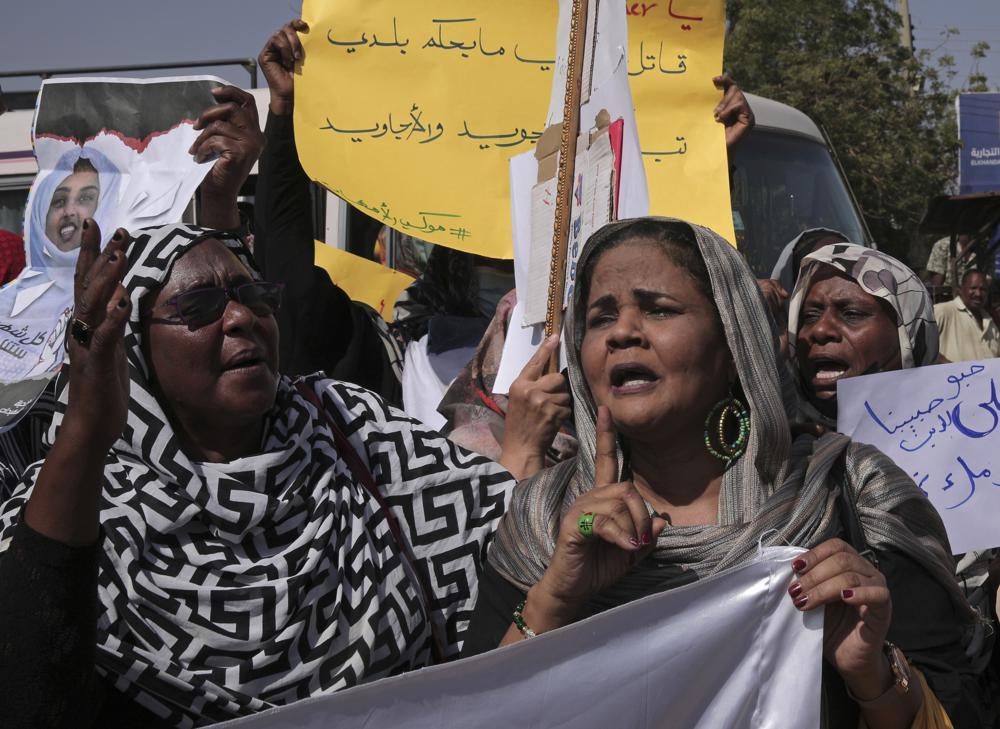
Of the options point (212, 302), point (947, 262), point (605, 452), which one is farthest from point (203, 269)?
point (947, 262)

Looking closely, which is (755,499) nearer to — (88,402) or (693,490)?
(693,490)

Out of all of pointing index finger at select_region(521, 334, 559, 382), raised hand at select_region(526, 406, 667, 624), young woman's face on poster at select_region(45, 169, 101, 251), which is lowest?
raised hand at select_region(526, 406, 667, 624)

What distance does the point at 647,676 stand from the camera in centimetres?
188

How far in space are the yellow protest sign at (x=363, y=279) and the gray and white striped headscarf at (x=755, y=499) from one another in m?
2.52

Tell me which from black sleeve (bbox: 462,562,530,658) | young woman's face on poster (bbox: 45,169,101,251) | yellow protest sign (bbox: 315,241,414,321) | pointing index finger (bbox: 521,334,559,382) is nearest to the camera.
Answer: black sleeve (bbox: 462,562,530,658)

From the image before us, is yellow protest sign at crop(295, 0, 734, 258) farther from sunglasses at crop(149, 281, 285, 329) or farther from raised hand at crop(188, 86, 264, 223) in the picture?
sunglasses at crop(149, 281, 285, 329)

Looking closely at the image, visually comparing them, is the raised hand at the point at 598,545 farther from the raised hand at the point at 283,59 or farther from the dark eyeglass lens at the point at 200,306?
the raised hand at the point at 283,59

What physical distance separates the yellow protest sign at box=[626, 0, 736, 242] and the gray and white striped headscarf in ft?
3.62

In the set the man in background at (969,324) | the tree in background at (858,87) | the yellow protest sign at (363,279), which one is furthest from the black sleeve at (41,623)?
the tree in background at (858,87)

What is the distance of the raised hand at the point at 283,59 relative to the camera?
11.5ft

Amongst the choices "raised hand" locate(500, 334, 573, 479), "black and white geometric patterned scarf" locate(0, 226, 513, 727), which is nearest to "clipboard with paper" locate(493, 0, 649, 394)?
"raised hand" locate(500, 334, 573, 479)

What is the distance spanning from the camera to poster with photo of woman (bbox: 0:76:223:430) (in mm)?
3246

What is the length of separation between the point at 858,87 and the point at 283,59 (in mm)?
16377

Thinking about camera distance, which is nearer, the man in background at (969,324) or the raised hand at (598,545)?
the raised hand at (598,545)
